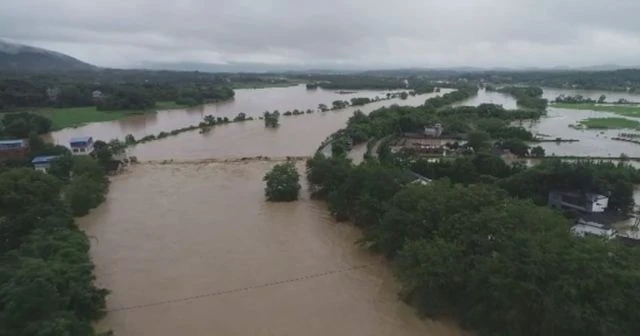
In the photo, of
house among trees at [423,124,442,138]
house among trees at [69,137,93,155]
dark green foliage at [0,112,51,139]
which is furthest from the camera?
house among trees at [423,124,442,138]

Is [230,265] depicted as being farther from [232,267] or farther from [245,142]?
[245,142]

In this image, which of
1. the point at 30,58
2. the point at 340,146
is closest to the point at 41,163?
the point at 340,146

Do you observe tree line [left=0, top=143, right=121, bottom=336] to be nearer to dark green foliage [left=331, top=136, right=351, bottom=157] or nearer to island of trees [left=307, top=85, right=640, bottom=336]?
island of trees [left=307, top=85, right=640, bottom=336]

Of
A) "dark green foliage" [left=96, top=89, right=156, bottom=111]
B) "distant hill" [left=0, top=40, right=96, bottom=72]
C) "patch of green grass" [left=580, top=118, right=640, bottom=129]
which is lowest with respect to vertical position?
"patch of green grass" [left=580, top=118, right=640, bottom=129]

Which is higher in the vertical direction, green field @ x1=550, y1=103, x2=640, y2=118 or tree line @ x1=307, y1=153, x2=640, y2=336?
tree line @ x1=307, y1=153, x2=640, y2=336

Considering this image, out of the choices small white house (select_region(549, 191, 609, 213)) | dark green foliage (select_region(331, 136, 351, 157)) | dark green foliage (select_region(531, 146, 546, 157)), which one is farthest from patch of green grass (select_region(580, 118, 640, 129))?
small white house (select_region(549, 191, 609, 213))

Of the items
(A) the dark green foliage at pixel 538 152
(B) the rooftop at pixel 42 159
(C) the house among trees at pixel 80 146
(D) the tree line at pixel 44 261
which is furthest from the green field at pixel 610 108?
(D) the tree line at pixel 44 261

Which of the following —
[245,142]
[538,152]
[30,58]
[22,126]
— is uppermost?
[30,58]
